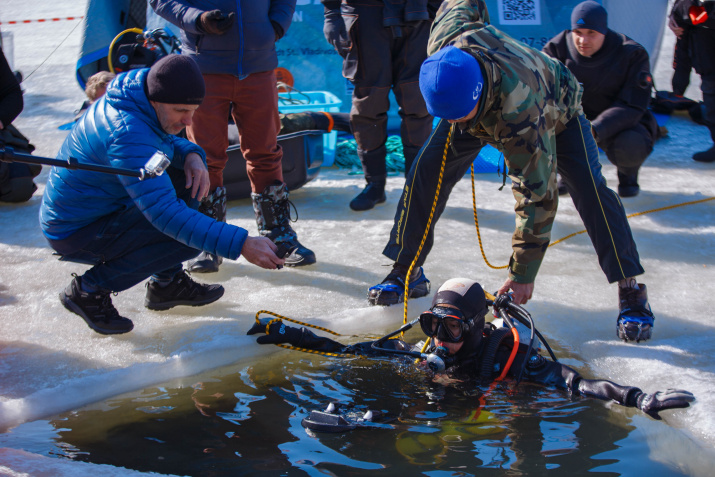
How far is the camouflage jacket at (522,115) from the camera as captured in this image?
2.60 m

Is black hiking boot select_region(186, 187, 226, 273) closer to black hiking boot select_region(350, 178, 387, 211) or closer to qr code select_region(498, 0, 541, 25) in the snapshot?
black hiking boot select_region(350, 178, 387, 211)

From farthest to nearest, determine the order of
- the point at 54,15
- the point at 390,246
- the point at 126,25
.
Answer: the point at 54,15 < the point at 126,25 < the point at 390,246

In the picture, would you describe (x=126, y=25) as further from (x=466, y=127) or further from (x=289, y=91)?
(x=466, y=127)

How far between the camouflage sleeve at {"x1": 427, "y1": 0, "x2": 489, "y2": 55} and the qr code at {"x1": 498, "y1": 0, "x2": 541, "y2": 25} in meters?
4.03

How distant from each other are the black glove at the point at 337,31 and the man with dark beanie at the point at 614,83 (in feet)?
5.27

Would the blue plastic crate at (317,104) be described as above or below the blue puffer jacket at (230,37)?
below

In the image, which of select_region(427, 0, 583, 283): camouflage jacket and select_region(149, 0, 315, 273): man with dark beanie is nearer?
select_region(427, 0, 583, 283): camouflage jacket

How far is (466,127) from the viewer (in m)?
2.76

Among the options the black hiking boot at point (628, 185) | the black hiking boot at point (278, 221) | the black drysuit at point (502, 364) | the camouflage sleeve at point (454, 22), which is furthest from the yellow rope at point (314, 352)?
the black hiking boot at point (628, 185)

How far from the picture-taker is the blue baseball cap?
7.93 feet

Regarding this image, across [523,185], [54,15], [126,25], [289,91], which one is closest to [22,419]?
[523,185]

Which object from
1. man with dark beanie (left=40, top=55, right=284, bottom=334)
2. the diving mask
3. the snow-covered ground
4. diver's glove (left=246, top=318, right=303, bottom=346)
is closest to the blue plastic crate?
the snow-covered ground

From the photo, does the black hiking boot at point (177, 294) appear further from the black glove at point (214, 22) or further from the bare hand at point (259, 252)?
the black glove at point (214, 22)

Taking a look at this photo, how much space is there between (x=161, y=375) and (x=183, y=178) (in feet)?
3.05
